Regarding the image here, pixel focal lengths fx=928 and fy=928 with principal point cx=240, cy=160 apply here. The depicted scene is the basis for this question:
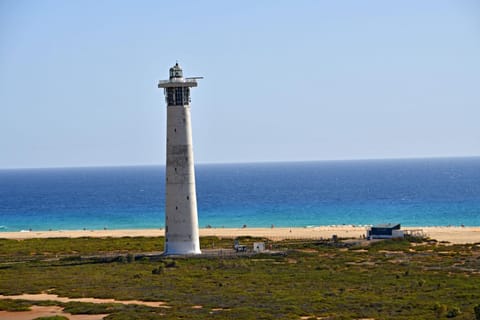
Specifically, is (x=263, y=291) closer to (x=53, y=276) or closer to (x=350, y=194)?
(x=53, y=276)

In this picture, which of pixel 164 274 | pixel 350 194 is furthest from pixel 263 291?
pixel 350 194

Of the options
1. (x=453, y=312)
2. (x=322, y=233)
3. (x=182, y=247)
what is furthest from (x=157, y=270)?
(x=322, y=233)

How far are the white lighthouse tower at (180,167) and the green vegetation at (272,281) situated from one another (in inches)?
75.8

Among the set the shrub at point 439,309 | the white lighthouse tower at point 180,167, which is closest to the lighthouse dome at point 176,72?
the white lighthouse tower at point 180,167

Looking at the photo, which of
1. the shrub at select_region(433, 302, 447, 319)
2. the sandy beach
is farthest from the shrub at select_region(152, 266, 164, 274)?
the sandy beach

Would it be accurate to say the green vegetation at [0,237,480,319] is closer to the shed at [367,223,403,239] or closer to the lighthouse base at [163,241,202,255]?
the lighthouse base at [163,241,202,255]

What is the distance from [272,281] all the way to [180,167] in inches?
479

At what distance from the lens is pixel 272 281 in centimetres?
5119

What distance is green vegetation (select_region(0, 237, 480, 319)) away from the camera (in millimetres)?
42969

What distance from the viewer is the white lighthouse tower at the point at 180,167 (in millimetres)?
59938

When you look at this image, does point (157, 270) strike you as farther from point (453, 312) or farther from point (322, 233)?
point (322, 233)

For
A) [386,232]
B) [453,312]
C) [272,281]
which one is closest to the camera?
[453,312]

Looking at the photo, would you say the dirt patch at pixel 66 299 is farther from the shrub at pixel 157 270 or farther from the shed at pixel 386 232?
the shed at pixel 386 232

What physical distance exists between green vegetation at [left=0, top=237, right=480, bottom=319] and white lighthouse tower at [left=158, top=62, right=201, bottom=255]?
75.8 inches
